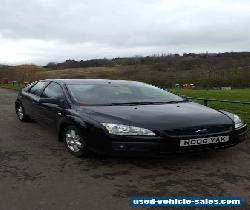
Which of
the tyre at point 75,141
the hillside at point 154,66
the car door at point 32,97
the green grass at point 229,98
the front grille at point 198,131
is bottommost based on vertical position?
the green grass at point 229,98

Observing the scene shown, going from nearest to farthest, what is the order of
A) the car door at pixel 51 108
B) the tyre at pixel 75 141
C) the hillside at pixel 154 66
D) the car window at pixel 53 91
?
the tyre at pixel 75 141
the car door at pixel 51 108
the car window at pixel 53 91
the hillside at pixel 154 66

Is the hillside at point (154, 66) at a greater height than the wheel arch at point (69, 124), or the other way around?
the hillside at point (154, 66)

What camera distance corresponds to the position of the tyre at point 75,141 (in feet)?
19.1

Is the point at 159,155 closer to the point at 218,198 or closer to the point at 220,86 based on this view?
the point at 218,198

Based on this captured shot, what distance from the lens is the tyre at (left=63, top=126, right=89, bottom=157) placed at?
5.82m

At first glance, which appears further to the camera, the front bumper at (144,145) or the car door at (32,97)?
the car door at (32,97)

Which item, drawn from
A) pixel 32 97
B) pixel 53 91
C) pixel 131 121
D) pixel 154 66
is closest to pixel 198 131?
pixel 131 121

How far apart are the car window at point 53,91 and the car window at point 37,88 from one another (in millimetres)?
346

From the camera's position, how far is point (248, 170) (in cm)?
530

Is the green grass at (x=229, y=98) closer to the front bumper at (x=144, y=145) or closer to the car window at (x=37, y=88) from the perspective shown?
the front bumper at (x=144, y=145)

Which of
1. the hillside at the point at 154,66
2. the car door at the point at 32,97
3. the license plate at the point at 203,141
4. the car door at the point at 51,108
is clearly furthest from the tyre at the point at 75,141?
the hillside at the point at 154,66

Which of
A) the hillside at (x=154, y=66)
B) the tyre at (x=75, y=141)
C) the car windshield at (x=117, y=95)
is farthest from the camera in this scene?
the hillside at (x=154, y=66)

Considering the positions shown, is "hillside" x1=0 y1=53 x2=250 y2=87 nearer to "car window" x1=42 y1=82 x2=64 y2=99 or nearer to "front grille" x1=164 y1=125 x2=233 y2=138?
"car window" x1=42 y1=82 x2=64 y2=99

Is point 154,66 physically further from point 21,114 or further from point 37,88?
point 37,88
